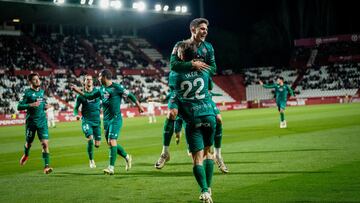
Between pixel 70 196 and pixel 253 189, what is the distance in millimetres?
3321

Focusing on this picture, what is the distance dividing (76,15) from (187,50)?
5352cm

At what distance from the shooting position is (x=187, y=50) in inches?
293

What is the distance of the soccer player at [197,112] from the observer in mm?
7480

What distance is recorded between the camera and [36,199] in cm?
917

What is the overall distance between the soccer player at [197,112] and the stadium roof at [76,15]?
132 ft

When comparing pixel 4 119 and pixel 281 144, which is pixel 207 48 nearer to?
pixel 281 144

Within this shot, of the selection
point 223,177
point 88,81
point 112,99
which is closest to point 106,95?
point 112,99

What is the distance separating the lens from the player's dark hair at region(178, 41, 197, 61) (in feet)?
24.3

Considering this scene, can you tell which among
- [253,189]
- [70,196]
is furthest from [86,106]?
[253,189]

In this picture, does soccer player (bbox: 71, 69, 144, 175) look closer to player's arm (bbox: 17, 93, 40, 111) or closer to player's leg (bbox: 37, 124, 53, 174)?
player's arm (bbox: 17, 93, 40, 111)

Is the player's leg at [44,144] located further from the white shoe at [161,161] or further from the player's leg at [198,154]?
the player's leg at [198,154]

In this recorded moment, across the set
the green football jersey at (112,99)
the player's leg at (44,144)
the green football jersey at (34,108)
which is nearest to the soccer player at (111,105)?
the green football jersey at (112,99)

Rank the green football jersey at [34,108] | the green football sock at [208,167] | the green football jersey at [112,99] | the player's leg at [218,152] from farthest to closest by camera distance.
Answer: the green football jersey at [34,108], the green football jersey at [112,99], the player's leg at [218,152], the green football sock at [208,167]

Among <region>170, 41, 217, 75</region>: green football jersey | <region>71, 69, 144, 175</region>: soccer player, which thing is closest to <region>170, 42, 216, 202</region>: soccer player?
<region>170, 41, 217, 75</region>: green football jersey
